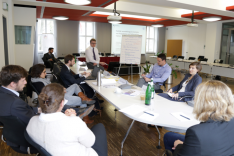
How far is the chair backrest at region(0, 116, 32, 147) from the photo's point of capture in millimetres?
Result: 1500

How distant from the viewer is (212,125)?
1177 mm

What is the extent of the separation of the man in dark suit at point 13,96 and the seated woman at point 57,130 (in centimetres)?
38

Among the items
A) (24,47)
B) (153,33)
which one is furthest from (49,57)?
(153,33)

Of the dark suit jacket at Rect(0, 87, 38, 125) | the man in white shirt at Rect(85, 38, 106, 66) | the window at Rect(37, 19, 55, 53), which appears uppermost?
the window at Rect(37, 19, 55, 53)

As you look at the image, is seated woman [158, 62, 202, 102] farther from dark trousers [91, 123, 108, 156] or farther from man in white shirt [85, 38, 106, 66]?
man in white shirt [85, 38, 106, 66]

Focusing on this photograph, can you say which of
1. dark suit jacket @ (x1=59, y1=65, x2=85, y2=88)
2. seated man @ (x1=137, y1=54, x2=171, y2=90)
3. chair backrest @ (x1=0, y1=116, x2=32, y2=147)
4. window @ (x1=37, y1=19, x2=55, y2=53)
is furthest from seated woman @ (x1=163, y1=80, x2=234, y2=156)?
window @ (x1=37, y1=19, x2=55, y2=53)

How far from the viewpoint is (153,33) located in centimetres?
1485

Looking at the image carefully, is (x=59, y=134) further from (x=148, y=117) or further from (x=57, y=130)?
(x=148, y=117)

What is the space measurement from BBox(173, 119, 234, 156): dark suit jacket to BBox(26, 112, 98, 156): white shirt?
0.70 meters

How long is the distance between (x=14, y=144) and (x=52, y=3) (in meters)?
5.43

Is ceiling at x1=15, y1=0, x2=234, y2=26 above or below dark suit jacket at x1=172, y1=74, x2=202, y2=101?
above

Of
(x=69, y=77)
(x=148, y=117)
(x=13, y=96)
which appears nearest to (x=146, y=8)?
(x=69, y=77)

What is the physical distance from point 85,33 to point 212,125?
12000 millimetres

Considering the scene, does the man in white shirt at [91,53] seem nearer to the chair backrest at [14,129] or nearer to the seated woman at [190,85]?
the seated woman at [190,85]
